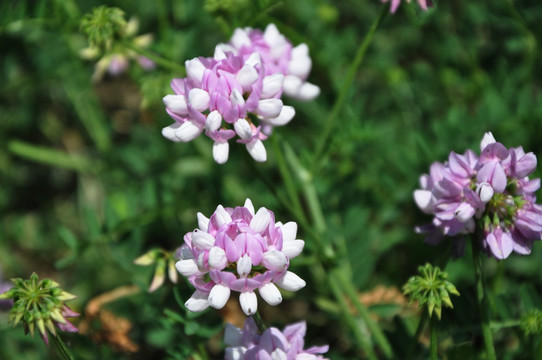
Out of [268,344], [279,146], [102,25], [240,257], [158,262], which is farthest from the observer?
[279,146]

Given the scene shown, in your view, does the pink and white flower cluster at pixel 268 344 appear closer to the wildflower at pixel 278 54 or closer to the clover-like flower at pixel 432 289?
the clover-like flower at pixel 432 289

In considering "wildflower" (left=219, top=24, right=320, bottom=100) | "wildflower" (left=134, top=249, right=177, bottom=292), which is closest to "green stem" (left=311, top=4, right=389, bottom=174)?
"wildflower" (left=219, top=24, right=320, bottom=100)

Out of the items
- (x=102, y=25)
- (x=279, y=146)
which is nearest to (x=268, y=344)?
(x=279, y=146)

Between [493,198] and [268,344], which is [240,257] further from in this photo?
[493,198]

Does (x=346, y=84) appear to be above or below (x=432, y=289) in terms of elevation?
above

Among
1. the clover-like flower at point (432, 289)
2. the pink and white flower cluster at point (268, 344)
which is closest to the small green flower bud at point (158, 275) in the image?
the pink and white flower cluster at point (268, 344)

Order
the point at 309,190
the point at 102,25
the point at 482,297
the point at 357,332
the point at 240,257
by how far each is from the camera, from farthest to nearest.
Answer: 1. the point at 309,190
2. the point at 357,332
3. the point at 102,25
4. the point at 482,297
5. the point at 240,257

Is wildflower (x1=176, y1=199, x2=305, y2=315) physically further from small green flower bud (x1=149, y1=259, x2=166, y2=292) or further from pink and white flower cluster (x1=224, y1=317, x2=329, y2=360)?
small green flower bud (x1=149, y1=259, x2=166, y2=292)
